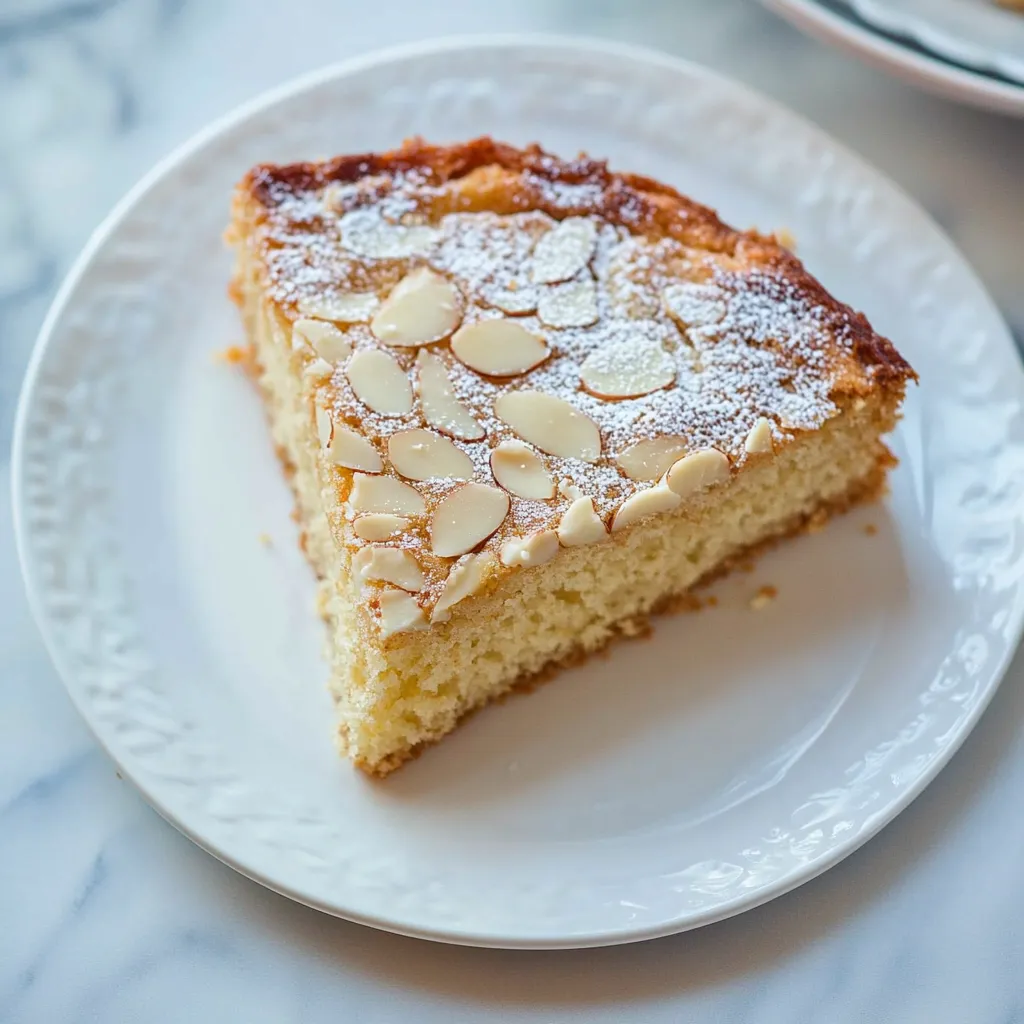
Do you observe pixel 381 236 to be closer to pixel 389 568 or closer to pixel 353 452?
pixel 353 452

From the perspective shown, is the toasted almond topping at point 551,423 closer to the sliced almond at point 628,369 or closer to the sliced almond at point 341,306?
the sliced almond at point 628,369

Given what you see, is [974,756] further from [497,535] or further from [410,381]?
[410,381]

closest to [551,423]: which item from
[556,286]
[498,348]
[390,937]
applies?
[498,348]

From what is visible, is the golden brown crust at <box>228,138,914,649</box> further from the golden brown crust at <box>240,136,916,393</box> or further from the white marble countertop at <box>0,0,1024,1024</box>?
the white marble countertop at <box>0,0,1024,1024</box>

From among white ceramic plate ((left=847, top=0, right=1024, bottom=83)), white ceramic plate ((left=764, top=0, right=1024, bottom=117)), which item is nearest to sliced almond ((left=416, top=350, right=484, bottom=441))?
white ceramic plate ((left=764, top=0, right=1024, bottom=117))

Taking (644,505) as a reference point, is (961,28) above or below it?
above

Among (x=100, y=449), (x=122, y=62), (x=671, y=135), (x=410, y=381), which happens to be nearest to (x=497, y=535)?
(x=410, y=381)

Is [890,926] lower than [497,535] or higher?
lower
